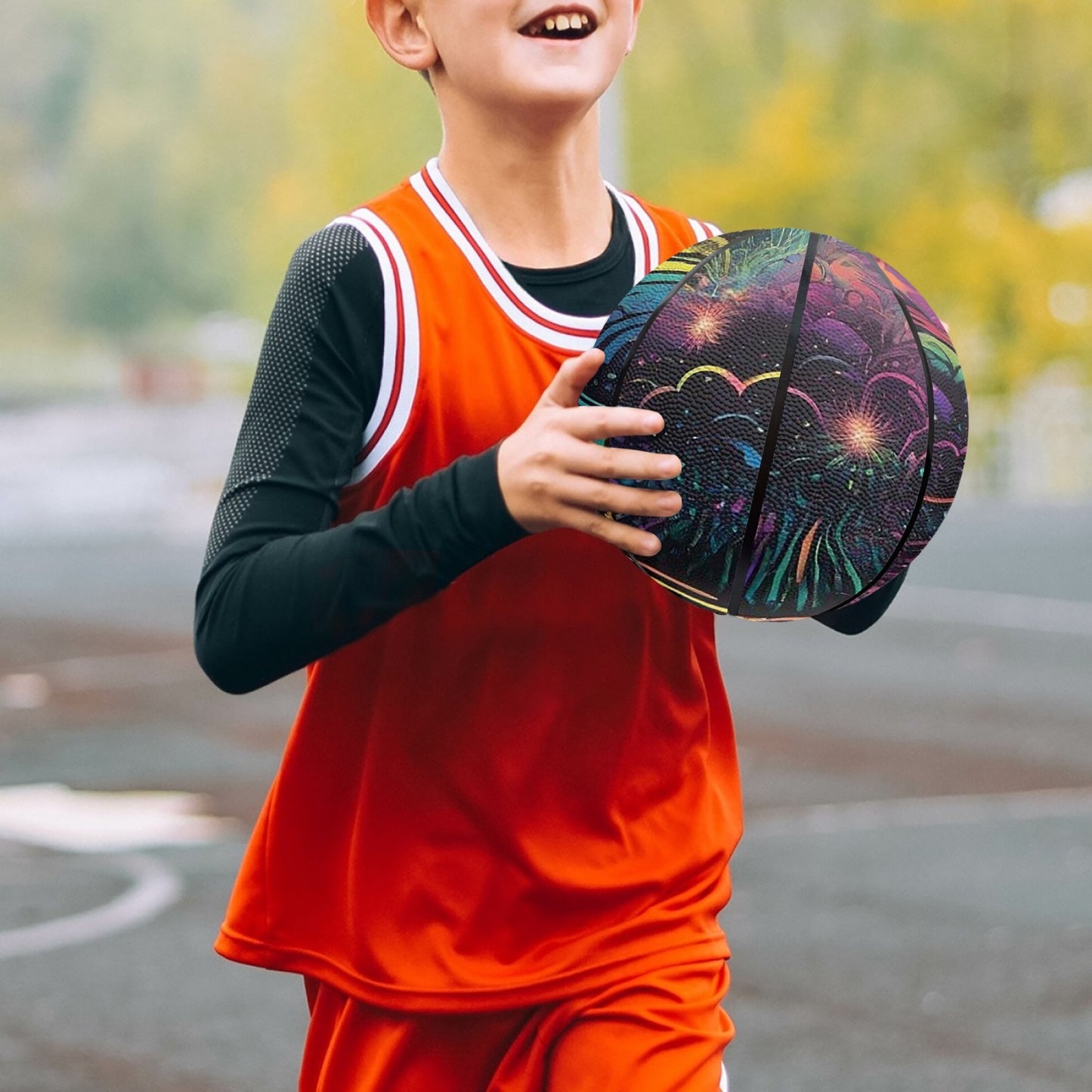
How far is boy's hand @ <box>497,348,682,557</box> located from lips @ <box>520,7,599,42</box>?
54cm

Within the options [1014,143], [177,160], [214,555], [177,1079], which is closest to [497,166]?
[214,555]

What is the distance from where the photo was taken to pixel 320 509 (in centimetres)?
255

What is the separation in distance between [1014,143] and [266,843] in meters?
31.8

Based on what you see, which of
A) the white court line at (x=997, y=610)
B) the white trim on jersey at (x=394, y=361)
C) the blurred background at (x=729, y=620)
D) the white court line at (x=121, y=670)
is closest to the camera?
the white trim on jersey at (x=394, y=361)

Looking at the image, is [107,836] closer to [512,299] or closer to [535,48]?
[512,299]

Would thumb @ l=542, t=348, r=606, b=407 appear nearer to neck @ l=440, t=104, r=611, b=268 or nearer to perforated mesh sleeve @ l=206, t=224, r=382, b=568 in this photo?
perforated mesh sleeve @ l=206, t=224, r=382, b=568

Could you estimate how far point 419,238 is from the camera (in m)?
2.67

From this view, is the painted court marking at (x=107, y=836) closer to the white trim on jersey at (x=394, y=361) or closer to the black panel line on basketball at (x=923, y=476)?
the white trim on jersey at (x=394, y=361)

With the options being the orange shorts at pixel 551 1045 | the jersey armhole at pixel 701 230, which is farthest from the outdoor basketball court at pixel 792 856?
the jersey armhole at pixel 701 230

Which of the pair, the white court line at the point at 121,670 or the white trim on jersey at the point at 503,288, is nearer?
the white trim on jersey at the point at 503,288

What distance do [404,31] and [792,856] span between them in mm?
5791

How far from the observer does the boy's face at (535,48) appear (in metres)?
2.65

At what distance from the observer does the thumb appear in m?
2.30

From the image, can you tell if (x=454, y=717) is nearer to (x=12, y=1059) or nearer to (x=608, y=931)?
(x=608, y=931)
